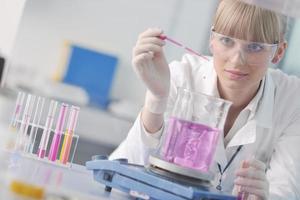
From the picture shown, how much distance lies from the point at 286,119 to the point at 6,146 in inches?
36.9

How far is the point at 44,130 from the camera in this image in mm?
1637

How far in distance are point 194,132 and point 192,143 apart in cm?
3

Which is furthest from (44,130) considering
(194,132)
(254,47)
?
(254,47)

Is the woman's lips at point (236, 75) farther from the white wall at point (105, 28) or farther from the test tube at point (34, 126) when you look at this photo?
the white wall at point (105, 28)

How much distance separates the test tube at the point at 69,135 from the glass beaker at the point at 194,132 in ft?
0.90

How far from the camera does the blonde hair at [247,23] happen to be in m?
1.79

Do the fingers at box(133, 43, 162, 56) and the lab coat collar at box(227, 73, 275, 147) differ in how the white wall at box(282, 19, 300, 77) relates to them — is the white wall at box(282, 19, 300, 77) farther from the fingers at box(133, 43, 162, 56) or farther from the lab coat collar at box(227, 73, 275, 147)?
the fingers at box(133, 43, 162, 56)

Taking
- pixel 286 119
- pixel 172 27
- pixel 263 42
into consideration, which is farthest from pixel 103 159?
pixel 172 27

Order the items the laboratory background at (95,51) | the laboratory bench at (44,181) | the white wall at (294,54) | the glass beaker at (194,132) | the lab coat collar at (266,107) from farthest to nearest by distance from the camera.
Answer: the laboratory background at (95,51) < the white wall at (294,54) < the lab coat collar at (266,107) < the glass beaker at (194,132) < the laboratory bench at (44,181)

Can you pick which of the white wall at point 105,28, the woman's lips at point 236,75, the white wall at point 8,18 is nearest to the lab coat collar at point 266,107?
the woman's lips at point 236,75

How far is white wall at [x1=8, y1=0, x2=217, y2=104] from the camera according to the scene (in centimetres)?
496

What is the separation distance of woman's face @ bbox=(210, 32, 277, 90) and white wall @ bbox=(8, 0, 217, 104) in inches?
127

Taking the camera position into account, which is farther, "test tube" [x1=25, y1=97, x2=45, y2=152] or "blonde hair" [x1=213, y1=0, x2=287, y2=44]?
"blonde hair" [x1=213, y1=0, x2=287, y2=44]

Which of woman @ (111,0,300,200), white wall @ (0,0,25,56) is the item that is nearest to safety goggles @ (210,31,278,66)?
woman @ (111,0,300,200)
